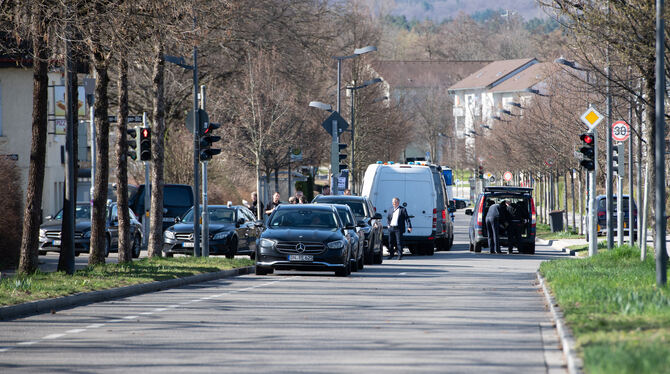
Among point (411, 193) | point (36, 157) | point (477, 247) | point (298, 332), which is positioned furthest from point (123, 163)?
point (477, 247)

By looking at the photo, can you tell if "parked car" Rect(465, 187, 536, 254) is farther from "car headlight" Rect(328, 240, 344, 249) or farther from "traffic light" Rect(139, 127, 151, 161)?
"car headlight" Rect(328, 240, 344, 249)

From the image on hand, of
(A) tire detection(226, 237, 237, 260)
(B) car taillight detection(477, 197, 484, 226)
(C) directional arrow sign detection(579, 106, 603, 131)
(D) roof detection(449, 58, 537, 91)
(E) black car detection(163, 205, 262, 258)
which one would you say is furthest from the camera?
(D) roof detection(449, 58, 537, 91)

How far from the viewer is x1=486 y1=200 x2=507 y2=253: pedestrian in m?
34.2

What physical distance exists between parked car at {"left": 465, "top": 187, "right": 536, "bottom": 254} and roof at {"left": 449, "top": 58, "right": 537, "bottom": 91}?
103m

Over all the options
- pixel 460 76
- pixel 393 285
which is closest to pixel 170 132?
pixel 393 285

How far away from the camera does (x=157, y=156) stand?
27141 millimetres

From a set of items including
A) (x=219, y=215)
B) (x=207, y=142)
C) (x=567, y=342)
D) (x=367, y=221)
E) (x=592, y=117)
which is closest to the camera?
(x=567, y=342)

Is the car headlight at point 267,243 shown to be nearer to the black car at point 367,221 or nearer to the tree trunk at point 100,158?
the tree trunk at point 100,158

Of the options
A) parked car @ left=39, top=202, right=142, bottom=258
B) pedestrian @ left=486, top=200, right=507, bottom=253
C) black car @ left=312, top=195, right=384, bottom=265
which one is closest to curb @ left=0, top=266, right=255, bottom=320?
black car @ left=312, top=195, right=384, bottom=265

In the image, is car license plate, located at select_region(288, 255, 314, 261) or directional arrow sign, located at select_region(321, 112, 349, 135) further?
directional arrow sign, located at select_region(321, 112, 349, 135)

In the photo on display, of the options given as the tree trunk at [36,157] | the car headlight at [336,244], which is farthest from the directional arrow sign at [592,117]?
the tree trunk at [36,157]

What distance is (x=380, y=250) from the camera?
101 ft

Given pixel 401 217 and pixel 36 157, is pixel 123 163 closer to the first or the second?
pixel 36 157

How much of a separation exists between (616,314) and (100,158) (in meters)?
12.6
